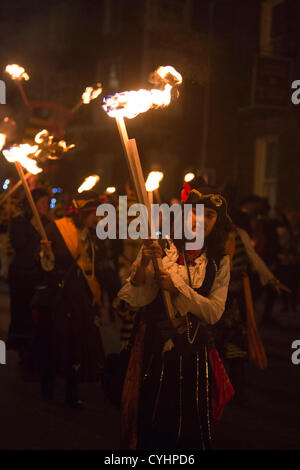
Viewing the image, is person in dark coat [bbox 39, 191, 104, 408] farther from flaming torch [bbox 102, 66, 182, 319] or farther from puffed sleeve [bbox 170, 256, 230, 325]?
flaming torch [bbox 102, 66, 182, 319]

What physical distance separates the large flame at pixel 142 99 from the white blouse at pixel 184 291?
0.82 m

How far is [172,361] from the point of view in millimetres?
4516

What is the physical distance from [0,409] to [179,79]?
351cm

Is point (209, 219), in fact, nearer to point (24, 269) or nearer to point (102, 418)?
point (102, 418)

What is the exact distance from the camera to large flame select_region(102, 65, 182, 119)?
4.16m

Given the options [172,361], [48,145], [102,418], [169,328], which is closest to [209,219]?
[169,328]

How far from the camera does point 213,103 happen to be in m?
24.6

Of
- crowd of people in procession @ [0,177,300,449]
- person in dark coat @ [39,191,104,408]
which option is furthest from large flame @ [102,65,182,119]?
person in dark coat @ [39,191,104,408]

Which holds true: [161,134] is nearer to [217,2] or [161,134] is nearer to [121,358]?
[217,2]

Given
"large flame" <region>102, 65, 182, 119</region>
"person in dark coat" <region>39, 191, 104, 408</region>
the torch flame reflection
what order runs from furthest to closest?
the torch flame reflection, "person in dark coat" <region>39, 191, 104, 408</region>, "large flame" <region>102, 65, 182, 119</region>

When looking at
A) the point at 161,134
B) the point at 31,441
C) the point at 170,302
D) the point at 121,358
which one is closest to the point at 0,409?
the point at 31,441

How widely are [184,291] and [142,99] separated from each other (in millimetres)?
1066

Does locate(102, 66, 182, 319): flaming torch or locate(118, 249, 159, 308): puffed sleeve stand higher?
locate(102, 66, 182, 319): flaming torch

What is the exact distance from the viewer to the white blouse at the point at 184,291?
445 cm
